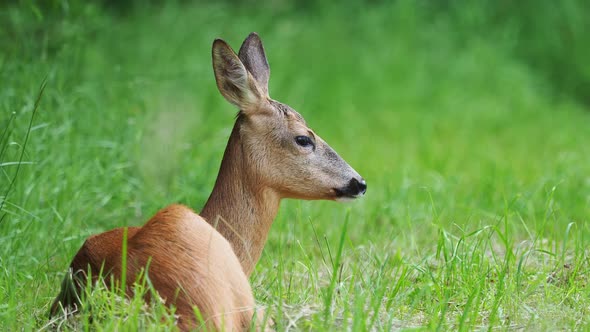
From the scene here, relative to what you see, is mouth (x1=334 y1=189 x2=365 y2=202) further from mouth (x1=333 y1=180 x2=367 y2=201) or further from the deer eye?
the deer eye

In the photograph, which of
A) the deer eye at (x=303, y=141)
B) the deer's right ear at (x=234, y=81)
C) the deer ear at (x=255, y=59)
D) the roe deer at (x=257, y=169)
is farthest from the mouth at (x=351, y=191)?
the deer ear at (x=255, y=59)

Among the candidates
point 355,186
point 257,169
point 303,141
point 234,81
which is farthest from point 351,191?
point 234,81

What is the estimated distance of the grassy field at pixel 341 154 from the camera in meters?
3.76

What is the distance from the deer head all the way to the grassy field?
0.32m

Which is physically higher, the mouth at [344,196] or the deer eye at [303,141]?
the deer eye at [303,141]

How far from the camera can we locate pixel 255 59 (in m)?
4.68

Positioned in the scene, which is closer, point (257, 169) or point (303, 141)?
point (257, 169)

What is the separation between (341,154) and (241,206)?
3.73 m

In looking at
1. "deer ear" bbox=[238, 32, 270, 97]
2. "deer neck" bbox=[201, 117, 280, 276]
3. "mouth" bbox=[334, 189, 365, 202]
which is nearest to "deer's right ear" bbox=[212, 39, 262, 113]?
"deer neck" bbox=[201, 117, 280, 276]

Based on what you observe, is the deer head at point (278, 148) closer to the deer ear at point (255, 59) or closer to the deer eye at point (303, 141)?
the deer eye at point (303, 141)

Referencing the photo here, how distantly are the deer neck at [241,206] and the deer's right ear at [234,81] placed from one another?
184mm

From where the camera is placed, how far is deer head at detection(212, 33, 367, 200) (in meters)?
4.19

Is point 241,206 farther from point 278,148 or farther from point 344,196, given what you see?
point 344,196

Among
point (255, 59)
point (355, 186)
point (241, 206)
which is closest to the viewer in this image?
point (241, 206)
